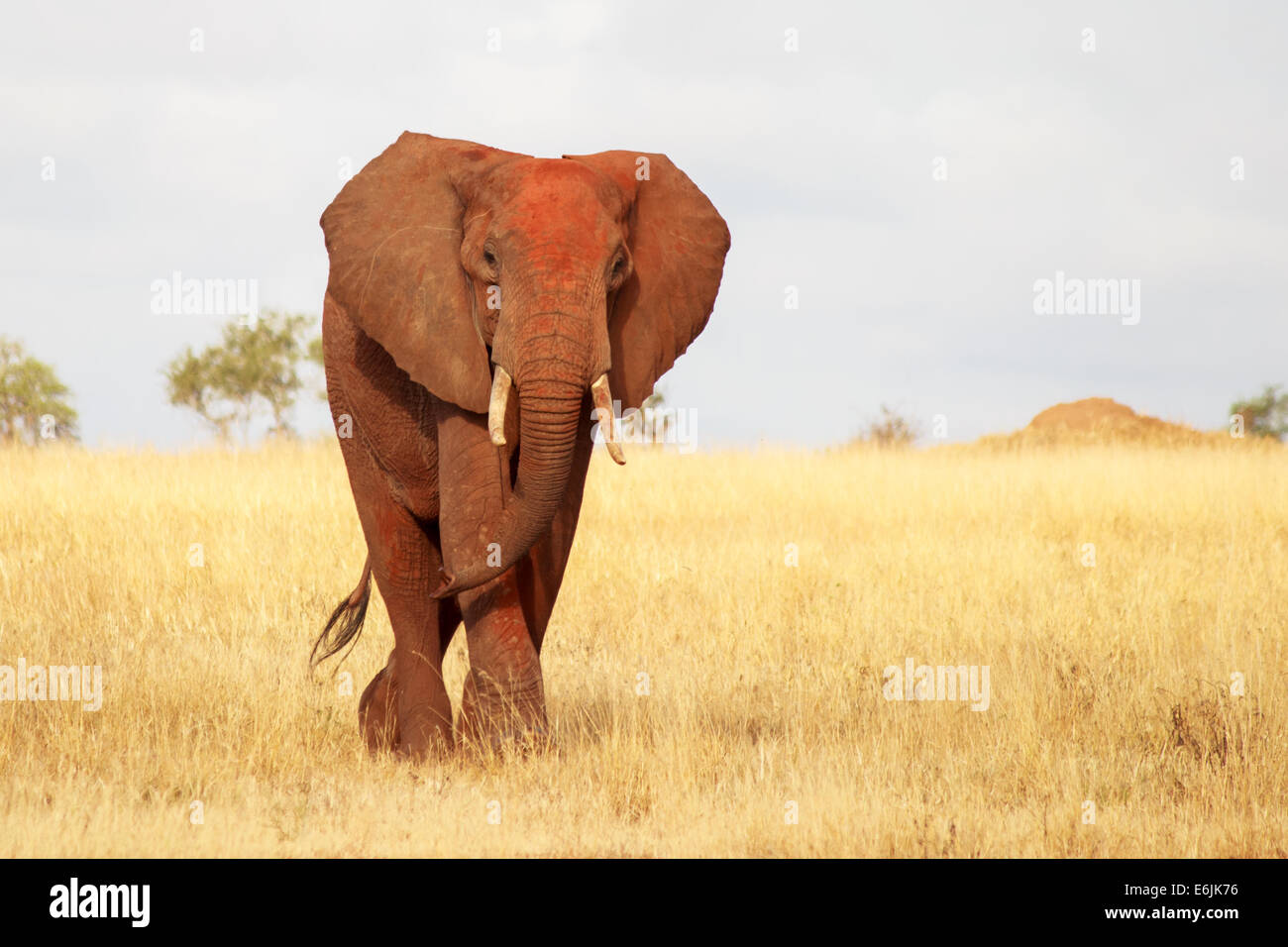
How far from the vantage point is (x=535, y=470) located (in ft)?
19.8

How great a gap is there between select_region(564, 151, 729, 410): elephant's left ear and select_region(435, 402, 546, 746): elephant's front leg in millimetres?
688

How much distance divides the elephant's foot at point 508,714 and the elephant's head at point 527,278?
538mm

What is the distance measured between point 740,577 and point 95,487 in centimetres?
735

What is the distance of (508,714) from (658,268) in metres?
2.15

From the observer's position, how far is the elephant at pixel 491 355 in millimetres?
5934

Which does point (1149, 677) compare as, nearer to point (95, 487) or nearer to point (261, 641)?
point (261, 641)

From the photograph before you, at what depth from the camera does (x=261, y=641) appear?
32.2 feet

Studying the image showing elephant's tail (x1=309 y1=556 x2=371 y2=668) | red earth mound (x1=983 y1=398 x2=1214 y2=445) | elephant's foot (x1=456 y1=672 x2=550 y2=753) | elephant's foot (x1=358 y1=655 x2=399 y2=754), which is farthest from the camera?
red earth mound (x1=983 y1=398 x2=1214 y2=445)

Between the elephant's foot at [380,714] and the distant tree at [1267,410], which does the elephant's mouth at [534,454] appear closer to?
the elephant's foot at [380,714]

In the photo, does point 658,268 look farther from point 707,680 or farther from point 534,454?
point 707,680

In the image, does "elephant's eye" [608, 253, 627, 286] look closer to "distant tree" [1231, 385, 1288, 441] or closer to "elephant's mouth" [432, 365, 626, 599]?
"elephant's mouth" [432, 365, 626, 599]

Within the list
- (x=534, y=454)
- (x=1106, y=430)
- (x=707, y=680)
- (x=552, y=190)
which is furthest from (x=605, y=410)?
(x=1106, y=430)

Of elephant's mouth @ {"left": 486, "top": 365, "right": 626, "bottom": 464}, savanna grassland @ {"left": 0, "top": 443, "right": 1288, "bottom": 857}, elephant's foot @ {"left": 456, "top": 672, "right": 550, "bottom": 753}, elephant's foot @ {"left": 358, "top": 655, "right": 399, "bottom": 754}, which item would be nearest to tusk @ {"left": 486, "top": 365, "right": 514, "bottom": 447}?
elephant's mouth @ {"left": 486, "top": 365, "right": 626, "bottom": 464}

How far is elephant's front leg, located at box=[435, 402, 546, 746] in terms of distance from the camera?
6.27 metres
